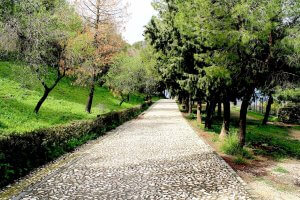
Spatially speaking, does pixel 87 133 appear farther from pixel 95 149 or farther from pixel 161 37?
pixel 161 37

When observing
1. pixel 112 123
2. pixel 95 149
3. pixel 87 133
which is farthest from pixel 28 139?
pixel 112 123

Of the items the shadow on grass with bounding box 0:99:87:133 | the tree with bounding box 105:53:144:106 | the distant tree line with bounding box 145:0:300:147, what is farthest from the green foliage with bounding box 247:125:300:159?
the tree with bounding box 105:53:144:106

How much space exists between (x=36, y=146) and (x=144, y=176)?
4217 millimetres

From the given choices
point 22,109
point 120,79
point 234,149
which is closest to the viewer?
point 234,149

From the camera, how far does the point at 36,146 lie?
1120cm

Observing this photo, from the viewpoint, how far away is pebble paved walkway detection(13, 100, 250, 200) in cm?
825

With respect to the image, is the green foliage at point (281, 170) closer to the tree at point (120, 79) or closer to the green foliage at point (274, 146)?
the green foliage at point (274, 146)

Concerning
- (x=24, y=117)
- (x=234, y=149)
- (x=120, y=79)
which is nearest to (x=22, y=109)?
(x=24, y=117)

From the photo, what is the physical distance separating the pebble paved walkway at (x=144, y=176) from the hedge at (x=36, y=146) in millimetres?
1049

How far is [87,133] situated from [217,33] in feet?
30.2

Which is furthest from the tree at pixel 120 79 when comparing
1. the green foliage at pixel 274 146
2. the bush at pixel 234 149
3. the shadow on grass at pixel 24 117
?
the bush at pixel 234 149

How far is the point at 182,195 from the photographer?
815cm

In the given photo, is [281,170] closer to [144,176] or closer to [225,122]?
[144,176]

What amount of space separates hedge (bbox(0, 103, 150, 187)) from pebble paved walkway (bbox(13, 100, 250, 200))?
3.44ft
